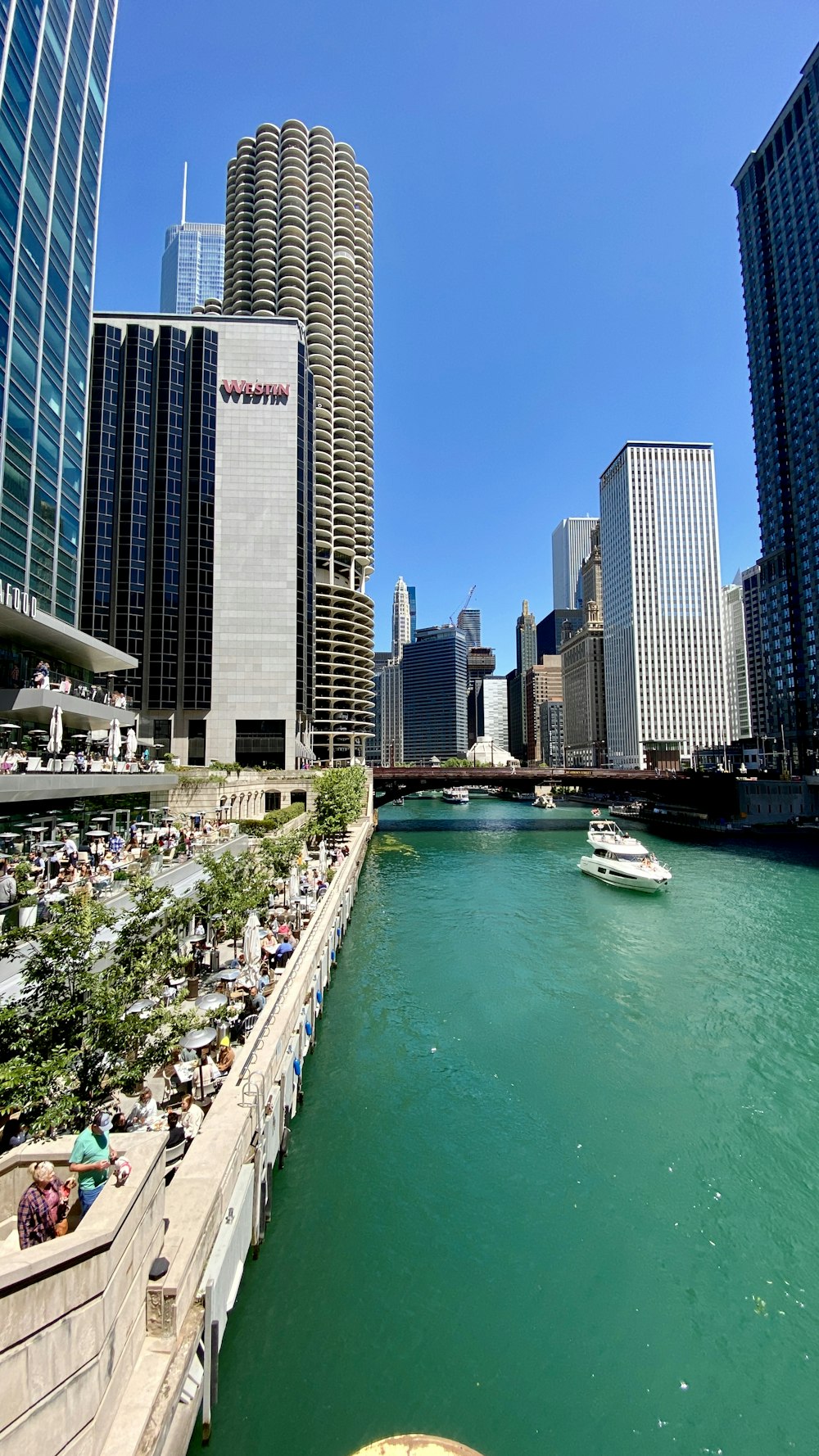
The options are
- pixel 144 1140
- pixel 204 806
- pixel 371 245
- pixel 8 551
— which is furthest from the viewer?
pixel 371 245

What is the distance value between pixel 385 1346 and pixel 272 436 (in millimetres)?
102455

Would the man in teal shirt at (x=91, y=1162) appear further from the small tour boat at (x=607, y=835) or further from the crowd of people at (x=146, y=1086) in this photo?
the small tour boat at (x=607, y=835)

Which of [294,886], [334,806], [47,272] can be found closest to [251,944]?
[294,886]

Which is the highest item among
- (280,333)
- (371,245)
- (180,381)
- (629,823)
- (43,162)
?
A: (371,245)

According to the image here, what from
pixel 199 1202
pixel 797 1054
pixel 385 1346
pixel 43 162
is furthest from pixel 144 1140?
pixel 43 162

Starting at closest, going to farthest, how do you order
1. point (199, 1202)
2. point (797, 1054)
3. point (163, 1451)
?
point (163, 1451), point (199, 1202), point (797, 1054)

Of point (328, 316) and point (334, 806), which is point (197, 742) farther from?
point (328, 316)

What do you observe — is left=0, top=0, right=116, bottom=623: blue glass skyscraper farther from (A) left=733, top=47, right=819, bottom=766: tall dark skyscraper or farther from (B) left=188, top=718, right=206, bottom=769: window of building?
(A) left=733, top=47, right=819, bottom=766: tall dark skyscraper

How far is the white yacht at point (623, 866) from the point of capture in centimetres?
5534

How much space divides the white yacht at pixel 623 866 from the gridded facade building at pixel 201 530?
4621 centimetres

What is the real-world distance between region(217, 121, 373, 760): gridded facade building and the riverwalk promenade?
342 feet

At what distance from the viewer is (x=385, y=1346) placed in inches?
479

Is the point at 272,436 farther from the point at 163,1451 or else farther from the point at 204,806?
the point at 163,1451

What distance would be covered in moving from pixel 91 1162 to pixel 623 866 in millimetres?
53387
